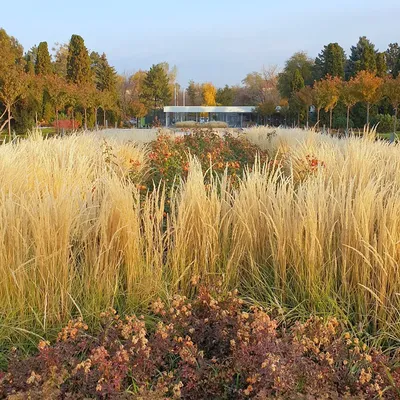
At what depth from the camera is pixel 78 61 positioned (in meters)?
29.6

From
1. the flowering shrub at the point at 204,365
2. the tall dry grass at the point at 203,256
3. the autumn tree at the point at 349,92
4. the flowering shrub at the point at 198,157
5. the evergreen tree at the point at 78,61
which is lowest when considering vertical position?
the flowering shrub at the point at 204,365

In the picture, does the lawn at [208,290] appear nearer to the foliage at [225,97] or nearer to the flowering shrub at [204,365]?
the flowering shrub at [204,365]

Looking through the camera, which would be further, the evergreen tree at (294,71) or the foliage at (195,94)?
the foliage at (195,94)

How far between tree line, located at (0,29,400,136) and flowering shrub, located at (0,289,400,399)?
121 inches

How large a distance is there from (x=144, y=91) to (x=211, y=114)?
389 inches

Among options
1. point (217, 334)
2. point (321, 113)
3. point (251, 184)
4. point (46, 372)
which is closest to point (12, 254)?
point (46, 372)

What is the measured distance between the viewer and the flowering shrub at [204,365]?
148cm

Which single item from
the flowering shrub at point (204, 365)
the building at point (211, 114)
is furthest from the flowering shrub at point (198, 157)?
the building at point (211, 114)

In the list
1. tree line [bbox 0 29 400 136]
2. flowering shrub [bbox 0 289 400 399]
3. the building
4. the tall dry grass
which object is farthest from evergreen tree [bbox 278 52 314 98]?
flowering shrub [bbox 0 289 400 399]

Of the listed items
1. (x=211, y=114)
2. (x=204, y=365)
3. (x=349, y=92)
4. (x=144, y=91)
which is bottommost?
(x=204, y=365)

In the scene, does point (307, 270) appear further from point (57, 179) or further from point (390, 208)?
point (57, 179)

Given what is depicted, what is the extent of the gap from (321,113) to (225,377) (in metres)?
31.5

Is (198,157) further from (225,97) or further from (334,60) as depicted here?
(225,97)

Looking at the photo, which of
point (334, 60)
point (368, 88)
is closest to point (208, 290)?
point (368, 88)
